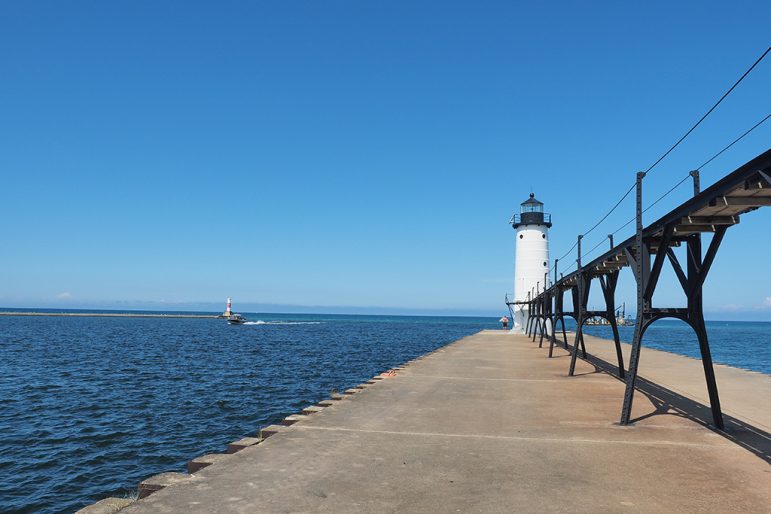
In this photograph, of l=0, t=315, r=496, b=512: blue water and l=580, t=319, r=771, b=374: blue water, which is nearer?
l=0, t=315, r=496, b=512: blue water

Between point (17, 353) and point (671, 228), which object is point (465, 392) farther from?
point (17, 353)

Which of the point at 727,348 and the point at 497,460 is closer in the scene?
the point at 497,460

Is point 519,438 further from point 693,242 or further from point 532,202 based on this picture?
point 532,202

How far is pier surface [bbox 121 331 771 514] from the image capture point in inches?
256

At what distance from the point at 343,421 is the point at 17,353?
4127cm

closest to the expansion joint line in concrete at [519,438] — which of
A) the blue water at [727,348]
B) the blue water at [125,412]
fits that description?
the blue water at [125,412]

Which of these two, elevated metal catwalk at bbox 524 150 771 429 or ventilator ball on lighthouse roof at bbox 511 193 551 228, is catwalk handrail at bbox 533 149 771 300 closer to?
elevated metal catwalk at bbox 524 150 771 429

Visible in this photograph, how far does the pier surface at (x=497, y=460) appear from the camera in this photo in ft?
21.3

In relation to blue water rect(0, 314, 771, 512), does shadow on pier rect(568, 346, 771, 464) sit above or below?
above

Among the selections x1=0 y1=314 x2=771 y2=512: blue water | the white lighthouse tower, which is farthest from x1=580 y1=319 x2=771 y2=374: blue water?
the white lighthouse tower

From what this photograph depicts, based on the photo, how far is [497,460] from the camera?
330 inches

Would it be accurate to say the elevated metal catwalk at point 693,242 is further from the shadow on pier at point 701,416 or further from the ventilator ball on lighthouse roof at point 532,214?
the ventilator ball on lighthouse roof at point 532,214

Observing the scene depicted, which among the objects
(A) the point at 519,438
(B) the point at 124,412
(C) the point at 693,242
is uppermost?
(C) the point at 693,242

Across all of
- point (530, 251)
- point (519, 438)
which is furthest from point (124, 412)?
point (530, 251)
